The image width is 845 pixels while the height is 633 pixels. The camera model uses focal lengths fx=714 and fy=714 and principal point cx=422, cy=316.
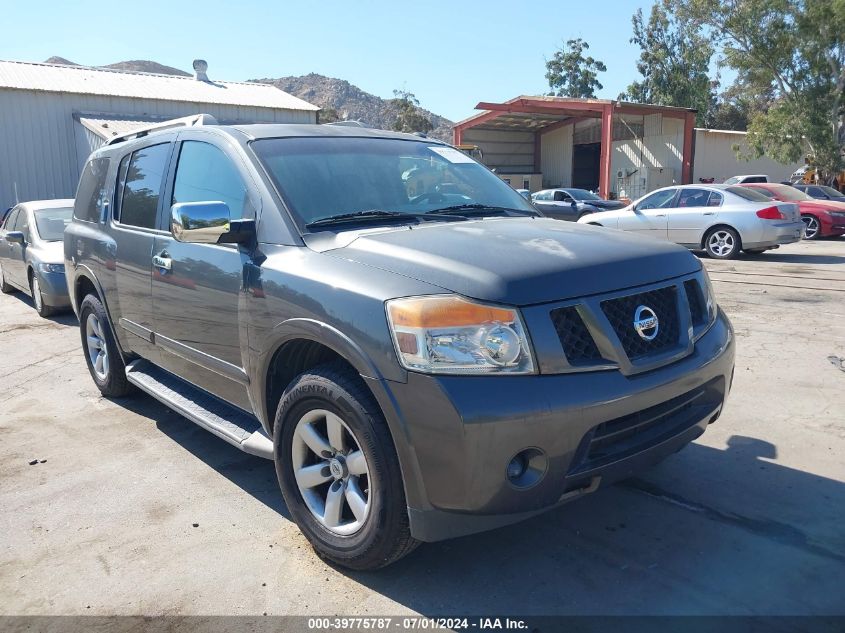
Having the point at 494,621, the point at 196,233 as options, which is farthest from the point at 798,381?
the point at 196,233

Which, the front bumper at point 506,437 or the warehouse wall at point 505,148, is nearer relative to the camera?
the front bumper at point 506,437

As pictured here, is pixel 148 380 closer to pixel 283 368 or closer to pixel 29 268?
pixel 283 368

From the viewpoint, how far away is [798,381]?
554cm

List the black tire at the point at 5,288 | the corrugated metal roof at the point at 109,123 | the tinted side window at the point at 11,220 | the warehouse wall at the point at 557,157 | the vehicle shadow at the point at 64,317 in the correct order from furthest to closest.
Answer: the warehouse wall at the point at 557,157 < the corrugated metal roof at the point at 109,123 < the black tire at the point at 5,288 < the tinted side window at the point at 11,220 < the vehicle shadow at the point at 64,317

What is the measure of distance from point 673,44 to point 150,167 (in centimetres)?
5703

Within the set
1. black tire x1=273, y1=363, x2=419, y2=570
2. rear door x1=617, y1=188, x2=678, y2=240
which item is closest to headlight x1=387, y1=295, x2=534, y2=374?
black tire x1=273, y1=363, x2=419, y2=570

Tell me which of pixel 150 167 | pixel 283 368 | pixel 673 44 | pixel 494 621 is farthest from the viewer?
pixel 673 44

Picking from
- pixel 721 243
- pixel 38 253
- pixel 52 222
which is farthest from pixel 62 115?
pixel 721 243

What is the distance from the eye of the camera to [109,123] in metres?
24.1

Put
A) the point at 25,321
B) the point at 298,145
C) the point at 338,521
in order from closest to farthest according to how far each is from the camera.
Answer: the point at 338,521 < the point at 298,145 < the point at 25,321

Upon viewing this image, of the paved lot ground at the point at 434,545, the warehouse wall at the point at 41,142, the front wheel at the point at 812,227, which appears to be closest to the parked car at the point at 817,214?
the front wheel at the point at 812,227

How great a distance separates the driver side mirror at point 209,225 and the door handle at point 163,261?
0.61 m

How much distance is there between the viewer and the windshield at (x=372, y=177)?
354cm

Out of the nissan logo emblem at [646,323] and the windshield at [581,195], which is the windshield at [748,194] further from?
the nissan logo emblem at [646,323]
